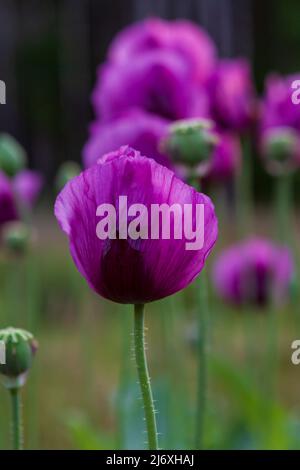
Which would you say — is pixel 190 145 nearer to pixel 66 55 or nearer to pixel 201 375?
pixel 201 375

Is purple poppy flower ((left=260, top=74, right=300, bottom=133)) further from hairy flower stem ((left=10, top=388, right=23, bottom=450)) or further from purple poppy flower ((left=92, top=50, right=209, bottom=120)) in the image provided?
hairy flower stem ((left=10, top=388, right=23, bottom=450))

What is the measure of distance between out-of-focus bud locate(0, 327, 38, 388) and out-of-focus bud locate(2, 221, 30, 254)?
0.58m

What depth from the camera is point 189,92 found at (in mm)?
917

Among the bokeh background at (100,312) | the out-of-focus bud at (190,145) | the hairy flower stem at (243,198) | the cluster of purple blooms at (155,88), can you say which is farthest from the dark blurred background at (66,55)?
the out-of-focus bud at (190,145)

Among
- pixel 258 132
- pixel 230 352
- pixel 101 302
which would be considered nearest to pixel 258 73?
pixel 101 302

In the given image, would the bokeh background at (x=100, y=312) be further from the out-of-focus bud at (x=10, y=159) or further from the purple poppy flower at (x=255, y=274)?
the out-of-focus bud at (x=10, y=159)

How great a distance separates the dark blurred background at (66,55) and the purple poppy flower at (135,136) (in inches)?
214

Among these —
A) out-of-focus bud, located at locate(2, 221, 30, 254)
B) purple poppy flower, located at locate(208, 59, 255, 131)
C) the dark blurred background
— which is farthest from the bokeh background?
purple poppy flower, located at locate(208, 59, 255, 131)

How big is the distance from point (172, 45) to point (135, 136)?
204mm

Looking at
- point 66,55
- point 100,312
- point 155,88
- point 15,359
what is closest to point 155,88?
point 155,88

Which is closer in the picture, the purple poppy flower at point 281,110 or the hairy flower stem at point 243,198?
the purple poppy flower at point 281,110

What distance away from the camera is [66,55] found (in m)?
6.50

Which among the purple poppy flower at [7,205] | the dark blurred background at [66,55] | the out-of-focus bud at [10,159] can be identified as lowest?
the purple poppy flower at [7,205]

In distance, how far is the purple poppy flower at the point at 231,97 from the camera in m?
1.04
